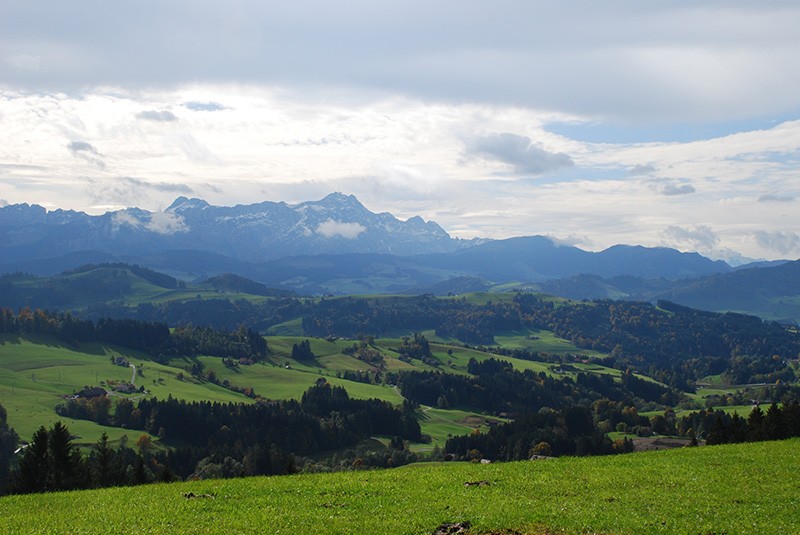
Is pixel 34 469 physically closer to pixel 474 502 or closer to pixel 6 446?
pixel 474 502

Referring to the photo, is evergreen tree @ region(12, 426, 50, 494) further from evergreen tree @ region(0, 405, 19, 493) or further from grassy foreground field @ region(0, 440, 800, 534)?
evergreen tree @ region(0, 405, 19, 493)

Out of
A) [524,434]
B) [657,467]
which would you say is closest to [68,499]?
[657,467]

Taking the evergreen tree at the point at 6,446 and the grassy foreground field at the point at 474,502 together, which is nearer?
the grassy foreground field at the point at 474,502

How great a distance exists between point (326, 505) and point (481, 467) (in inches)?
615

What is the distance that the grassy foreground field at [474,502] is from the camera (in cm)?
3225

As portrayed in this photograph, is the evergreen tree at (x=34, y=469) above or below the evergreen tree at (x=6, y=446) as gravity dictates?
above

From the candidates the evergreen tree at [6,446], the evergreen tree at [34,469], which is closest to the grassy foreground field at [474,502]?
the evergreen tree at [34,469]

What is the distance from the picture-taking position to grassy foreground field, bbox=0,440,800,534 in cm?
3225

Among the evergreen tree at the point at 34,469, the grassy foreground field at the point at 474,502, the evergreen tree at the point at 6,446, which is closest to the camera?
the grassy foreground field at the point at 474,502

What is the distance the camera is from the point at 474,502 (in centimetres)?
3709

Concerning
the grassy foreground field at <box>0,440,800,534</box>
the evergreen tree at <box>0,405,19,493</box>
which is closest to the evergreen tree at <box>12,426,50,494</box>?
the grassy foreground field at <box>0,440,800,534</box>

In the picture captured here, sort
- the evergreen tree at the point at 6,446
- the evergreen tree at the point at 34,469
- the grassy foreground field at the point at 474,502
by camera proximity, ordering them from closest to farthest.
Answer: the grassy foreground field at the point at 474,502 → the evergreen tree at the point at 34,469 → the evergreen tree at the point at 6,446

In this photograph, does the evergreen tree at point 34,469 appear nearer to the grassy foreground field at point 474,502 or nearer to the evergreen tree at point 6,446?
the grassy foreground field at point 474,502

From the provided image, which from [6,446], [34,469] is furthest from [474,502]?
[6,446]
